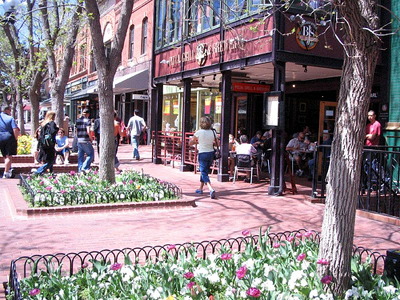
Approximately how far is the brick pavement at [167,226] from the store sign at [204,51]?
3910 mm

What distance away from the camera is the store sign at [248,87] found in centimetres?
1448

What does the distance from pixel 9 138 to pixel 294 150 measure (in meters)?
7.92

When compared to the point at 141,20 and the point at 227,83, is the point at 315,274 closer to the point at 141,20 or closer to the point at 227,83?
the point at 227,83

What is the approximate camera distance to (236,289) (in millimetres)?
3939

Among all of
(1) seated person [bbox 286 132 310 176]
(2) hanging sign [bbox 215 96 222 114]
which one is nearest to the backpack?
(1) seated person [bbox 286 132 310 176]

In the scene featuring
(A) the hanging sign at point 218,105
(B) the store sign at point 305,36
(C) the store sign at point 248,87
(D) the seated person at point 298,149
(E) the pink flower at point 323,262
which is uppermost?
(B) the store sign at point 305,36

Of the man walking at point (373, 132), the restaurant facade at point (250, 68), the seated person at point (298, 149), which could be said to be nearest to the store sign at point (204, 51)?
the restaurant facade at point (250, 68)

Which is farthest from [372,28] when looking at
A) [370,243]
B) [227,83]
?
[227,83]

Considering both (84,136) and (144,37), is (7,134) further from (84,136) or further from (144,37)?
(144,37)

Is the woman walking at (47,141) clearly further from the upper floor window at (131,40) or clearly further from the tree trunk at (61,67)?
the upper floor window at (131,40)

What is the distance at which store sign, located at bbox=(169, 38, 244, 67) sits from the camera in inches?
453

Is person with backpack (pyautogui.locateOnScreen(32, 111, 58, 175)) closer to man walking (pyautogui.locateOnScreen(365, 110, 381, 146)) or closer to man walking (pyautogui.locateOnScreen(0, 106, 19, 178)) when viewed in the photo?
man walking (pyautogui.locateOnScreen(0, 106, 19, 178))

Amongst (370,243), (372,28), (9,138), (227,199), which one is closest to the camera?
(372,28)

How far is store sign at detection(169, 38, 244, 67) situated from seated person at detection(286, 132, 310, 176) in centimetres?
362
